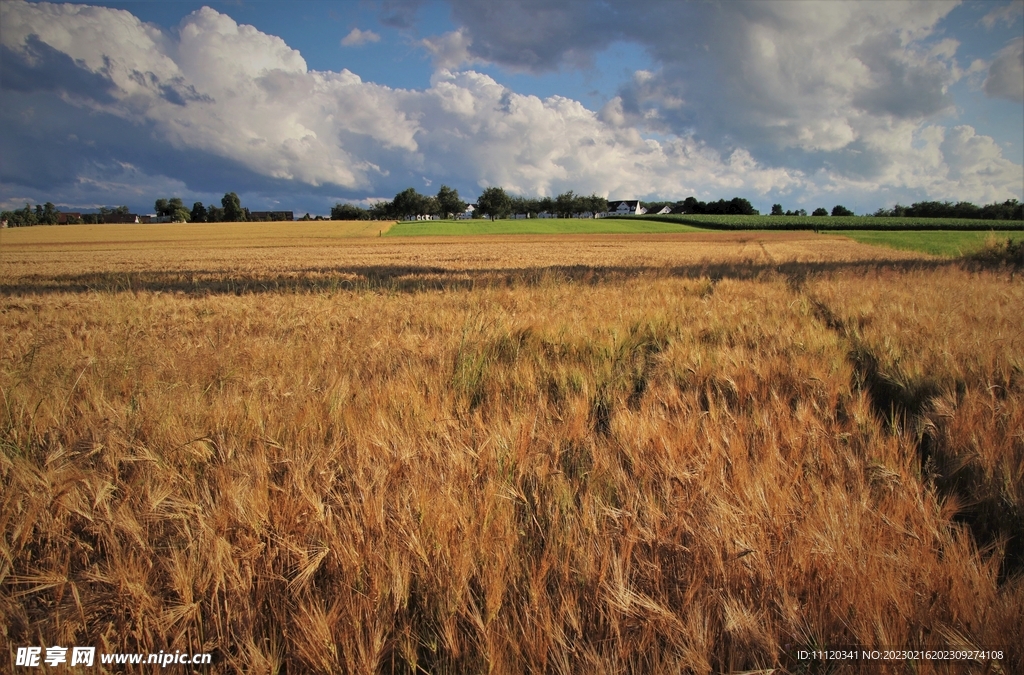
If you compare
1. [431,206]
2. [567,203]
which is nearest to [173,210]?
[431,206]

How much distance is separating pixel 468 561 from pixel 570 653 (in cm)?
36

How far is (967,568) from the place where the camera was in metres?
1.19

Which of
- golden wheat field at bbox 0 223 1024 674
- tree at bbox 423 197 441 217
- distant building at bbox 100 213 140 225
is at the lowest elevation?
golden wheat field at bbox 0 223 1024 674

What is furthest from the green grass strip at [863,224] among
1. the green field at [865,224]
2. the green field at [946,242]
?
the green field at [946,242]

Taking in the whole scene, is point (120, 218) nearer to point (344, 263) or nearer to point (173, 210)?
point (173, 210)

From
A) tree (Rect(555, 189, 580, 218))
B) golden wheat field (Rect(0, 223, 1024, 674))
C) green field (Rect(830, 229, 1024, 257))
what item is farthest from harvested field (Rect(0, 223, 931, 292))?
tree (Rect(555, 189, 580, 218))

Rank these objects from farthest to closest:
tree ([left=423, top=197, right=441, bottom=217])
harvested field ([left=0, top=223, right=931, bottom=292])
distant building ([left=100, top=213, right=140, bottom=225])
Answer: tree ([left=423, top=197, right=441, bottom=217]) < distant building ([left=100, top=213, right=140, bottom=225]) < harvested field ([left=0, top=223, right=931, bottom=292])

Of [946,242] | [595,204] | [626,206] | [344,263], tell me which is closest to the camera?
[344,263]

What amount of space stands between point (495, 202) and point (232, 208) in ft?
234

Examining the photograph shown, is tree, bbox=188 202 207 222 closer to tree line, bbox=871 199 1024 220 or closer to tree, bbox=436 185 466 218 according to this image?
tree, bbox=436 185 466 218

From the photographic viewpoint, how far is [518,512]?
1.72m

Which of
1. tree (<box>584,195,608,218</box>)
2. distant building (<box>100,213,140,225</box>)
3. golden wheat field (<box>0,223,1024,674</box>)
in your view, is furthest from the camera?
tree (<box>584,195,608,218</box>)

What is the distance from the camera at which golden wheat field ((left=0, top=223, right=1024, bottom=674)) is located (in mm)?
1130

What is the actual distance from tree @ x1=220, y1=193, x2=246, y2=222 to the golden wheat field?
462 feet
